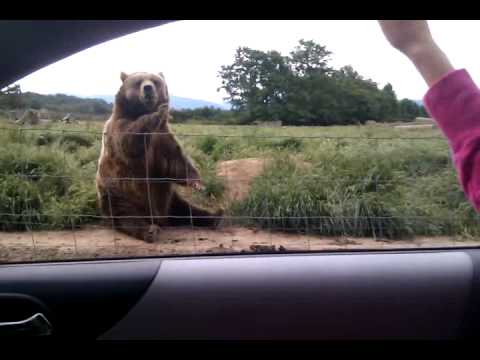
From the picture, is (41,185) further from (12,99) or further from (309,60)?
(309,60)

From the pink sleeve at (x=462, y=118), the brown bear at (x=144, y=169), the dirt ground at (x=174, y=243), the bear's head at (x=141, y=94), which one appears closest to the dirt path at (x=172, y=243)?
the dirt ground at (x=174, y=243)

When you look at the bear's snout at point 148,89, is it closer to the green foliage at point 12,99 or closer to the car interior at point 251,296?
the green foliage at point 12,99

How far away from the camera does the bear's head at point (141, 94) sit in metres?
2.44

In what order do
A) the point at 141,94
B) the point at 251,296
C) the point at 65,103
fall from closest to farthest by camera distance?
the point at 251,296 → the point at 65,103 → the point at 141,94

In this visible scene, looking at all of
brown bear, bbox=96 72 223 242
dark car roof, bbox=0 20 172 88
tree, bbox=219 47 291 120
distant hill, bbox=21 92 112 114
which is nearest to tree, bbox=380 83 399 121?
tree, bbox=219 47 291 120

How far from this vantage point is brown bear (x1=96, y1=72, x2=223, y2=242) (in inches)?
102

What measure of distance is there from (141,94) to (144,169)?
41 centimetres

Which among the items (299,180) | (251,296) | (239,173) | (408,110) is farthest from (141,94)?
(408,110)

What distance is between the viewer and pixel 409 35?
0.93 m

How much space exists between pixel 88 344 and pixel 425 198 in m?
1.59

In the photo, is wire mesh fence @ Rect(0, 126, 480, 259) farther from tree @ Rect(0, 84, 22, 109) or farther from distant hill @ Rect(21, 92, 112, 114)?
tree @ Rect(0, 84, 22, 109)

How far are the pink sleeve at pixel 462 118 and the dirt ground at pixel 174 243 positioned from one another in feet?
4.65

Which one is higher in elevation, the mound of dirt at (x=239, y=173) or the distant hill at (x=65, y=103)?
the distant hill at (x=65, y=103)
